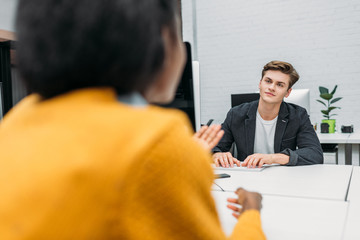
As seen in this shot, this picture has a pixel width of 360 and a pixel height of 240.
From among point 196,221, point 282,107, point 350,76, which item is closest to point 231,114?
point 282,107

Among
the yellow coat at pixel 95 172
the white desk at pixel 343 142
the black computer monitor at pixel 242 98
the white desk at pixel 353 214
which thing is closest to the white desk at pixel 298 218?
the white desk at pixel 353 214

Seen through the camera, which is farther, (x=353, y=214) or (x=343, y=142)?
(x=343, y=142)

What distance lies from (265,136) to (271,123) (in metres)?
0.10

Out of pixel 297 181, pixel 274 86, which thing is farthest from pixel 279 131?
pixel 297 181

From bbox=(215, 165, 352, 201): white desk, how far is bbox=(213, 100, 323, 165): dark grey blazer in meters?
0.29

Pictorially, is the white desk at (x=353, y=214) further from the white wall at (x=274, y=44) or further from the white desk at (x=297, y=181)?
the white wall at (x=274, y=44)

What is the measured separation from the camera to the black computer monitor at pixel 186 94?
A: 3.95 feet

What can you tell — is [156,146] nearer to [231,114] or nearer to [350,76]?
[231,114]

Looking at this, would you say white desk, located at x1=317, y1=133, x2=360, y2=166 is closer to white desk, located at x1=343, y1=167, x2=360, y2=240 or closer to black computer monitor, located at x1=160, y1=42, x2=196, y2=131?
white desk, located at x1=343, y1=167, x2=360, y2=240

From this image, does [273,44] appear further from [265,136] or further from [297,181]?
[297,181]

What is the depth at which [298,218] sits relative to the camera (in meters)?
0.78

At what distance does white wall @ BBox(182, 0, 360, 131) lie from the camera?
3814 millimetres

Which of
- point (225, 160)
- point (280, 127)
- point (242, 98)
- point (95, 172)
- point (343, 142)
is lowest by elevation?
point (343, 142)

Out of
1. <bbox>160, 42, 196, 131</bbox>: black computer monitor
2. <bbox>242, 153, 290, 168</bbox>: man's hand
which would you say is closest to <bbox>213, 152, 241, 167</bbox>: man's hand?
<bbox>242, 153, 290, 168</bbox>: man's hand
